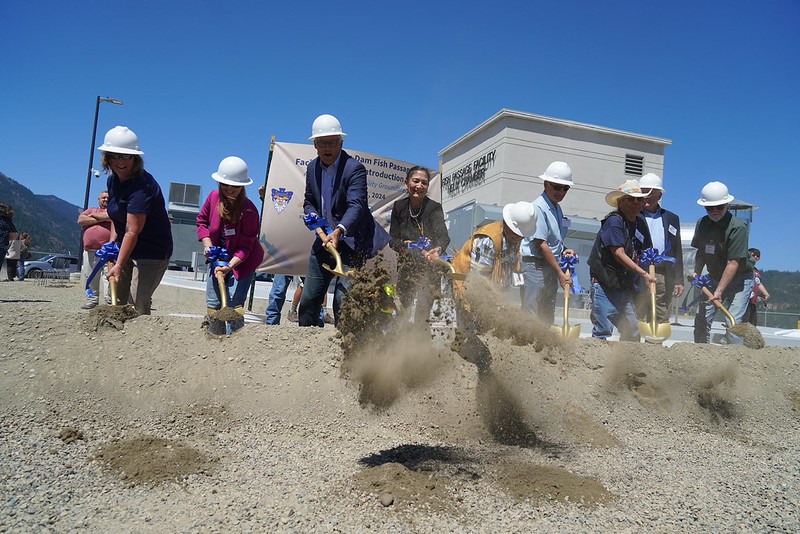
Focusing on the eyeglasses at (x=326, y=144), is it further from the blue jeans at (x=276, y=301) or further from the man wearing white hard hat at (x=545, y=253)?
the blue jeans at (x=276, y=301)

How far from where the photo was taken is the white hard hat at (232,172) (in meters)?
4.21

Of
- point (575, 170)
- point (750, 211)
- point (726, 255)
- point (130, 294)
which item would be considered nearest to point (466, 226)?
point (726, 255)

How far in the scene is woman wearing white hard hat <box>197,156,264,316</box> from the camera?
4.25 meters

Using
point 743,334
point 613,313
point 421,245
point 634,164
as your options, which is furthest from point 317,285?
point 634,164

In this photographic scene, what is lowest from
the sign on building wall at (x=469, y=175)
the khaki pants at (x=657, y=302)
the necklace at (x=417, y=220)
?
the khaki pants at (x=657, y=302)

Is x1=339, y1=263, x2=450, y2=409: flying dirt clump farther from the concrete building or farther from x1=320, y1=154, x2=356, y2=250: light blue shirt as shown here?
the concrete building

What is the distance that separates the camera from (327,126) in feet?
13.8

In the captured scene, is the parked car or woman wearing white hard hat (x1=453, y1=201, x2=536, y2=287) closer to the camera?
woman wearing white hard hat (x1=453, y1=201, x2=536, y2=287)

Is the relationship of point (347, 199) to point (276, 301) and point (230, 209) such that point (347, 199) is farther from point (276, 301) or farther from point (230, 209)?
point (276, 301)

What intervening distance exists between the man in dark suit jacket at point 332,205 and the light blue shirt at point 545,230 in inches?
56.6

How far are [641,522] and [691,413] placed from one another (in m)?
2.30

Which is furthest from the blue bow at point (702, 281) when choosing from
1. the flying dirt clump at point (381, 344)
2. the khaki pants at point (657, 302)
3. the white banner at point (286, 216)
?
the white banner at point (286, 216)

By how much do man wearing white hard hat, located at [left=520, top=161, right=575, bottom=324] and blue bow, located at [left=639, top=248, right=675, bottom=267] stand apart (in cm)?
81

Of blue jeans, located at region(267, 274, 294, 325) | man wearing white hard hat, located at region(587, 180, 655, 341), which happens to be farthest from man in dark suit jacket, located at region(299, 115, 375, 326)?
man wearing white hard hat, located at region(587, 180, 655, 341)
